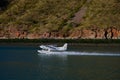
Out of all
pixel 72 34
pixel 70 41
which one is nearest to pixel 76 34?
pixel 72 34

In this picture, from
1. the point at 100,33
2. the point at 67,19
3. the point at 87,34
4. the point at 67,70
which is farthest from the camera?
the point at 67,19

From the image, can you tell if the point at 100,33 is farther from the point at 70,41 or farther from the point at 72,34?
the point at 70,41

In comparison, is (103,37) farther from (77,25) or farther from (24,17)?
(24,17)

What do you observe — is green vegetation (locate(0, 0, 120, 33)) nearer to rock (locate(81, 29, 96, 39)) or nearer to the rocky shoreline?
the rocky shoreline

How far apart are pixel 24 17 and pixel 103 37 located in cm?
3687

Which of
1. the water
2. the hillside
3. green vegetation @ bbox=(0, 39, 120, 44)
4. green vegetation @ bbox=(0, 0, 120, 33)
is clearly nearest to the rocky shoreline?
the hillside

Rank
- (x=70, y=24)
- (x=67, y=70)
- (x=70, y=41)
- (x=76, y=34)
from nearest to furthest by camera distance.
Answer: (x=67, y=70) < (x=70, y=41) < (x=76, y=34) < (x=70, y=24)

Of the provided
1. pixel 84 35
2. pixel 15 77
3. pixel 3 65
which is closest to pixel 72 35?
pixel 84 35

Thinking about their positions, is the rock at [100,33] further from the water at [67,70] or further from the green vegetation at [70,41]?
the water at [67,70]

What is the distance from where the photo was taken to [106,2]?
7800 inches

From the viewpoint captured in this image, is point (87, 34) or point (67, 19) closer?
point (87, 34)

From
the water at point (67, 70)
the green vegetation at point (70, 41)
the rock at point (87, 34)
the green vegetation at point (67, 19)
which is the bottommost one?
the water at point (67, 70)

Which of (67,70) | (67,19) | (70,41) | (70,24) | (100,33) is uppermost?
(67,19)

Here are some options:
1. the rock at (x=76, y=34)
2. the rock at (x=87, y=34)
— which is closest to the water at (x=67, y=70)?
the rock at (x=87, y=34)
